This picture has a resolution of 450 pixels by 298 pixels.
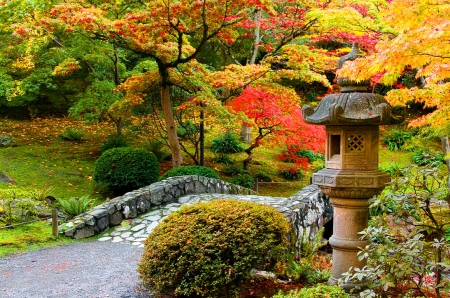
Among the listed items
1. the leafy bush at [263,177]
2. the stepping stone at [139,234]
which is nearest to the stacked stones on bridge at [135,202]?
the stepping stone at [139,234]

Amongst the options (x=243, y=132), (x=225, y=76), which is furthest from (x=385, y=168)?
(x=225, y=76)

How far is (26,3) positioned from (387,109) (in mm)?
9243

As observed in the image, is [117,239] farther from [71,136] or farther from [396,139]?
[396,139]

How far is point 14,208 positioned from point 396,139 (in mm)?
17622

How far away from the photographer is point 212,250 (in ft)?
13.8

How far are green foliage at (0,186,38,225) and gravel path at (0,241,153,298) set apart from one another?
51.2 inches

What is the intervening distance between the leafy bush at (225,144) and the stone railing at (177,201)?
269 inches

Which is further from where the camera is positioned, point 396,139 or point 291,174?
point 396,139

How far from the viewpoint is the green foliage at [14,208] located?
7250 mm

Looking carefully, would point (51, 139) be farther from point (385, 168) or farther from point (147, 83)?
point (385, 168)

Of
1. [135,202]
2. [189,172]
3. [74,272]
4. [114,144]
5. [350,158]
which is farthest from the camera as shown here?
[114,144]

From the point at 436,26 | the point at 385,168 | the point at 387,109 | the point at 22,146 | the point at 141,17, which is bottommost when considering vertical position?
the point at 385,168

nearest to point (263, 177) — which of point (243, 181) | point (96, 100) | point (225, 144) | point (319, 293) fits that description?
point (243, 181)

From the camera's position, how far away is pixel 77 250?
21.4 ft
